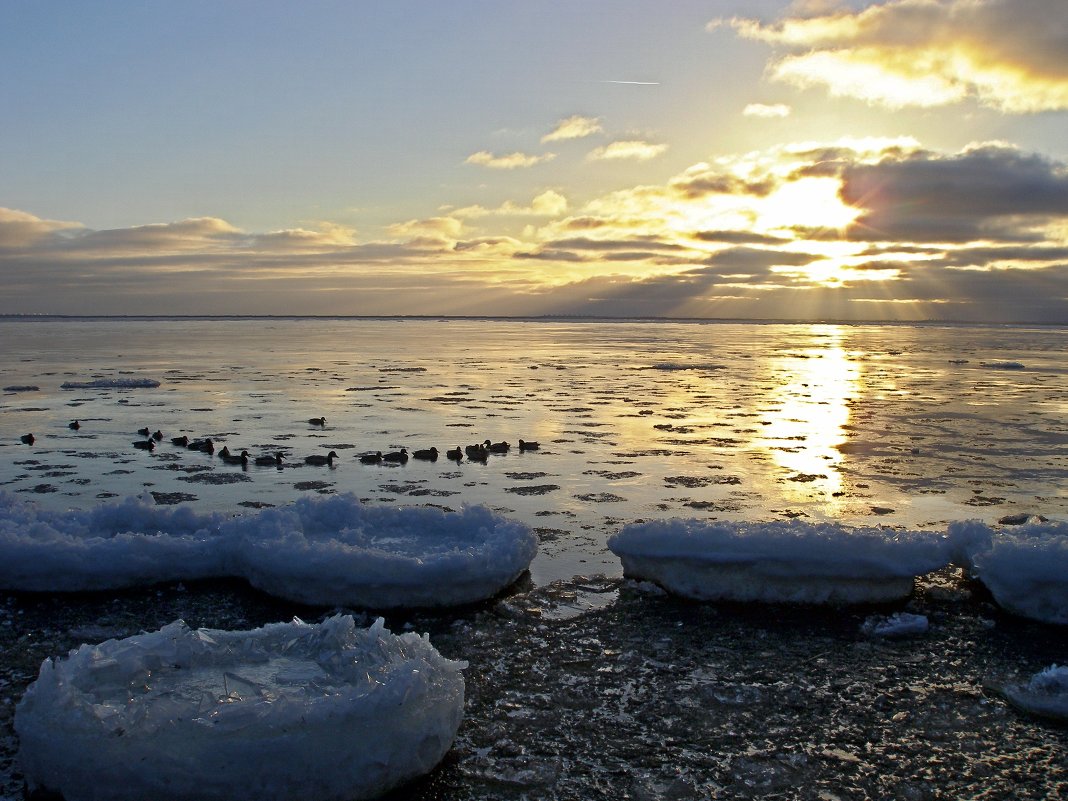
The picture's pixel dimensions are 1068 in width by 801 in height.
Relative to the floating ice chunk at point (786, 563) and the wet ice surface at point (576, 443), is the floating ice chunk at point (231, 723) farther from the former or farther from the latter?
the wet ice surface at point (576, 443)

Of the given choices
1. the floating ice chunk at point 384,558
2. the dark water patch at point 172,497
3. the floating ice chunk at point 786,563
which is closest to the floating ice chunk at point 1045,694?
the floating ice chunk at point 786,563

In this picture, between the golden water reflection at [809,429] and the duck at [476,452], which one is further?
the duck at [476,452]

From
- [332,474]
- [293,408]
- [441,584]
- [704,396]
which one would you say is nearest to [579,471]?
[332,474]

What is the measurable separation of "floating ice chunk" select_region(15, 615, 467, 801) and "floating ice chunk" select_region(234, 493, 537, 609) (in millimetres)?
1439

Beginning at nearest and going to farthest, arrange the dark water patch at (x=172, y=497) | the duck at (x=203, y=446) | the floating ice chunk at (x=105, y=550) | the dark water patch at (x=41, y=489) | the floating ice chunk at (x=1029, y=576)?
the floating ice chunk at (x=1029, y=576), the floating ice chunk at (x=105, y=550), the dark water patch at (x=172, y=497), the dark water patch at (x=41, y=489), the duck at (x=203, y=446)

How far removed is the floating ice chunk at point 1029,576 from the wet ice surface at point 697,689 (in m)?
0.14

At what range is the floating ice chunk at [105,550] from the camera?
245 inches

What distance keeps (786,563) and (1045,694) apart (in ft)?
5.96

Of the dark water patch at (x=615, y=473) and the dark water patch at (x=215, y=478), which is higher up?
the dark water patch at (x=215, y=478)

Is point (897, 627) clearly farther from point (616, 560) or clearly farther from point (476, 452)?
point (476, 452)

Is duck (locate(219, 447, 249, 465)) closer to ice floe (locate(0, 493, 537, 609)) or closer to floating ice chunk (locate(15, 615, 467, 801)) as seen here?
ice floe (locate(0, 493, 537, 609))

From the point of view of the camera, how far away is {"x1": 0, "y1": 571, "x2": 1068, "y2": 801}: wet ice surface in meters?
3.89

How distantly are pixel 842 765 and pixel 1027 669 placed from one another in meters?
1.80

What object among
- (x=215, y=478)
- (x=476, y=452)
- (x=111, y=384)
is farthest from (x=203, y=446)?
(x=111, y=384)
